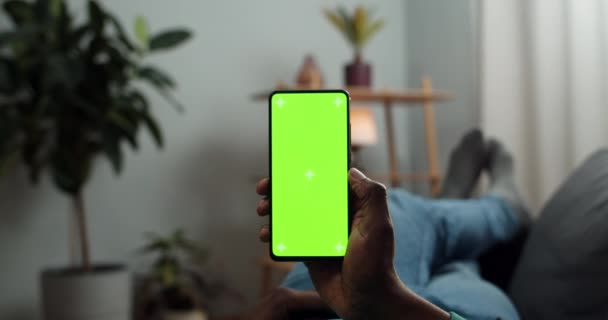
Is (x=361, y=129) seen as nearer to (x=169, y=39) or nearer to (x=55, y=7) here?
(x=169, y=39)

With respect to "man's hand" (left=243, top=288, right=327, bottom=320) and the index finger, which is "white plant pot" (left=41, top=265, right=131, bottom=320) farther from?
the index finger

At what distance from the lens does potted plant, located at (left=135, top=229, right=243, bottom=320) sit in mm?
2104

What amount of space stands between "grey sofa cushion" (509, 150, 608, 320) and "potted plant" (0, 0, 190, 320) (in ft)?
4.34

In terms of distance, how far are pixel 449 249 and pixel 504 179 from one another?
0.64 meters

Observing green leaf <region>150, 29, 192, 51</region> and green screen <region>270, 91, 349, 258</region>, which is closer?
green screen <region>270, 91, 349, 258</region>

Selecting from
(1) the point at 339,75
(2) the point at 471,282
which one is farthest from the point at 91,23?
(2) the point at 471,282

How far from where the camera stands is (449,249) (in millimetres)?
1038

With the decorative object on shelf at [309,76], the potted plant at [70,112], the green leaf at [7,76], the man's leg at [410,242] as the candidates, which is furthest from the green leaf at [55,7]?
the man's leg at [410,242]

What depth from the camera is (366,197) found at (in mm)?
510

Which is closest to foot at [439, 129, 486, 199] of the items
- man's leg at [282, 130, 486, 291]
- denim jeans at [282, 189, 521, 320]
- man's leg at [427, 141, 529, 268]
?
man's leg at [427, 141, 529, 268]

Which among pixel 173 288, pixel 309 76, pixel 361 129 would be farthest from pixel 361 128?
pixel 173 288

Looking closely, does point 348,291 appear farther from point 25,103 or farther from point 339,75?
point 339,75

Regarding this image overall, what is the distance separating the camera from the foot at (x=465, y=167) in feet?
5.88

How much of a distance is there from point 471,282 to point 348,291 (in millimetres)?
352
